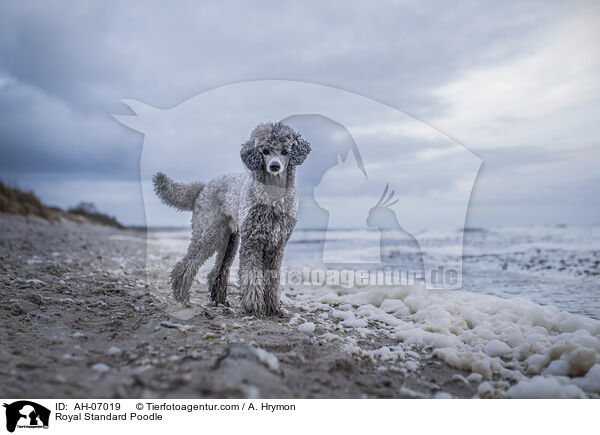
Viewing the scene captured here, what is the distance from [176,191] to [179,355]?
2531 mm

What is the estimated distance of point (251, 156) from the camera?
157 inches

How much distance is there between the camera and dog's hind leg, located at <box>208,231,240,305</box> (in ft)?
16.1

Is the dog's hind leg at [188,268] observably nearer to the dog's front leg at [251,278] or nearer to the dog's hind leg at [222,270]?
the dog's hind leg at [222,270]

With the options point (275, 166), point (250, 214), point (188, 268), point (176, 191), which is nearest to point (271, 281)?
point (250, 214)

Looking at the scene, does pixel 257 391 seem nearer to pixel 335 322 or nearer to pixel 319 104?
pixel 335 322

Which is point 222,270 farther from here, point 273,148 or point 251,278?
point 273,148

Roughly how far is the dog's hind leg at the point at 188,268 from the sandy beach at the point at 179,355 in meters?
0.21

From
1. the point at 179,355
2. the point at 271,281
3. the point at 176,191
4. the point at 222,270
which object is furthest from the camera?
the point at 222,270

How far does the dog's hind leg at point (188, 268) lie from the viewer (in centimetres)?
459
